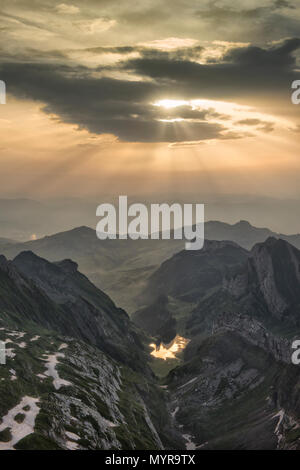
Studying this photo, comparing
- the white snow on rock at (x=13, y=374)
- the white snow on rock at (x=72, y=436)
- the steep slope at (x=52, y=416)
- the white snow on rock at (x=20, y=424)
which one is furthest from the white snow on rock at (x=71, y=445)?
the white snow on rock at (x=13, y=374)

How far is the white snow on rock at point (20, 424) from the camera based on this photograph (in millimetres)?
126000

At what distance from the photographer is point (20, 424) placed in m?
138

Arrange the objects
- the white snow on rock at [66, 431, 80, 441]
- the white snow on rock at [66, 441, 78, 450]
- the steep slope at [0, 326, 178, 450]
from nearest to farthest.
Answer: the steep slope at [0, 326, 178, 450], the white snow on rock at [66, 441, 78, 450], the white snow on rock at [66, 431, 80, 441]

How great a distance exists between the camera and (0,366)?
185000 millimetres

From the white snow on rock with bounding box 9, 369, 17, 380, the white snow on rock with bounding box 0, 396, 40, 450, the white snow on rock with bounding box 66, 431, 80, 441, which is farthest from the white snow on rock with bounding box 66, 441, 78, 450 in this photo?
the white snow on rock with bounding box 9, 369, 17, 380

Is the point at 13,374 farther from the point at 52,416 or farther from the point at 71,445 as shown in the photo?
the point at 71,445

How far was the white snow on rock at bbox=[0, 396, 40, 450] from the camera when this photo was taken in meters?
126

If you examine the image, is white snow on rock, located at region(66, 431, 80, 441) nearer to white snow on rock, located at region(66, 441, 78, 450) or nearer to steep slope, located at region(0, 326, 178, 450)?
steep slope, located at region(0, 326, 178, 450)

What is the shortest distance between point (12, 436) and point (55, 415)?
22.1 m

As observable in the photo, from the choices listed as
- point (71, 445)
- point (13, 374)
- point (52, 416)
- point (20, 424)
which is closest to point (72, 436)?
point (71, 445)
